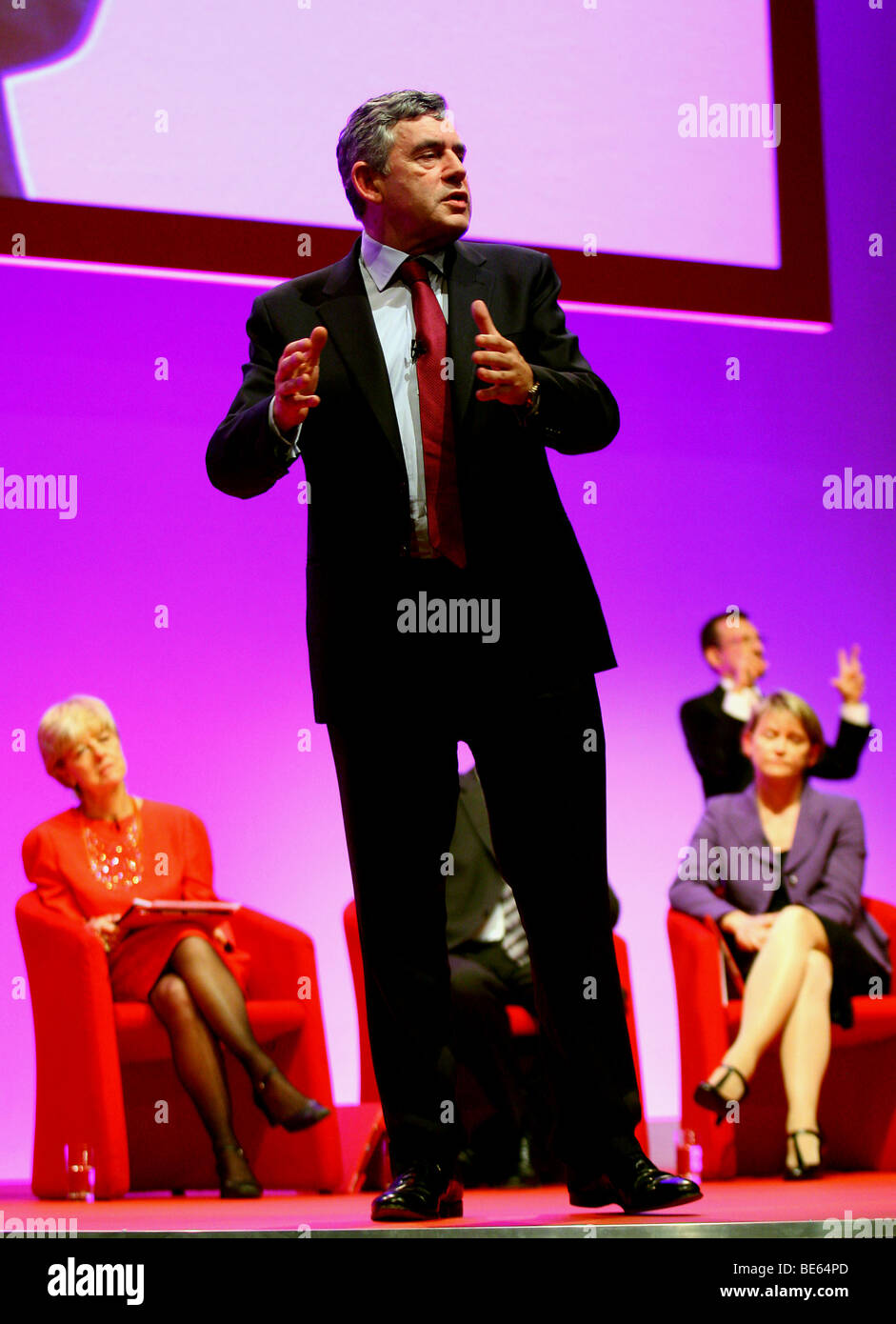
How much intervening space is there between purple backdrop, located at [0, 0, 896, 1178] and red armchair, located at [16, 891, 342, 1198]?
2.52ft

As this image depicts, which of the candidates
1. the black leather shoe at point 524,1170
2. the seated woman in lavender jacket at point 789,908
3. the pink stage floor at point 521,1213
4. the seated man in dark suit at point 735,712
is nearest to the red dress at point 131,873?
the pink stage floor at point 521,1213

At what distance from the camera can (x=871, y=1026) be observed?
388cm

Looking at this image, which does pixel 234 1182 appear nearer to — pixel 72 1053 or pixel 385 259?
pixel 72 1053

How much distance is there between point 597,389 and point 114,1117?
7.52ft

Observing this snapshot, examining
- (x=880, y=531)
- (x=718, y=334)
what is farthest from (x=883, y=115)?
(x=880, y=531)

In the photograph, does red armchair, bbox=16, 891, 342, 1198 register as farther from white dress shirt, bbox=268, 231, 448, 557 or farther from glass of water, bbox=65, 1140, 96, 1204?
white dress shirt, bbox=268, 231, 448, 557

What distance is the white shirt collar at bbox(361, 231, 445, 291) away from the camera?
7.56 ft

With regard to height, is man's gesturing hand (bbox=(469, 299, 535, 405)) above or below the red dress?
A: above

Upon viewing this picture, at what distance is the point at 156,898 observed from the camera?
399 centimetres

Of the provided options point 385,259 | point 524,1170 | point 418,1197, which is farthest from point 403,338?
point 524,1170

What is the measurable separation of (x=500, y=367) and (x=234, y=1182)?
232 cm

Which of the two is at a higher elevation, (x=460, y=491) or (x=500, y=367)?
(x=500, y=367)

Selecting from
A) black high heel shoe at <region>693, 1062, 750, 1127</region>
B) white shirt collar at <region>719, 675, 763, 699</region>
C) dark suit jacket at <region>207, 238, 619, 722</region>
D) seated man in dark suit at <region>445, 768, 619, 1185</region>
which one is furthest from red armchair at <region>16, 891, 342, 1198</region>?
dark suit jacket at <region>207, 238, 619, 722</region>
